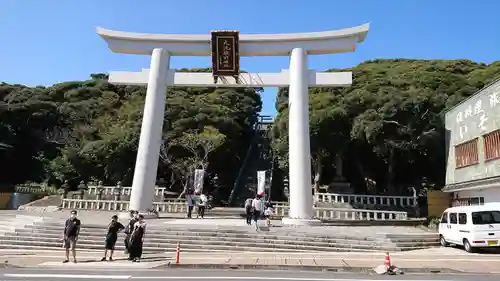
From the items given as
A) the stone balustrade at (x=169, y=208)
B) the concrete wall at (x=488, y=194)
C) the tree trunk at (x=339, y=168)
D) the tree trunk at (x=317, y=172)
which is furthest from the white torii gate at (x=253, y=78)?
the tree trunk at (x=317, y=172)

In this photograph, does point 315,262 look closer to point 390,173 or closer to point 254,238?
point 254,238

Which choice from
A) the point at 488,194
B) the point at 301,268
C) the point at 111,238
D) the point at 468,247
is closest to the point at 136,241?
the point at 111,238

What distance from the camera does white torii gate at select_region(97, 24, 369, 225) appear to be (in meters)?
18.6

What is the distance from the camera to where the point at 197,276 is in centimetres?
816

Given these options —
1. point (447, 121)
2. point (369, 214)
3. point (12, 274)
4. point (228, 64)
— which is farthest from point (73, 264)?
point (447, 121)

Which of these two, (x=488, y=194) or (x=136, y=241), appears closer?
(x=136, y=241)

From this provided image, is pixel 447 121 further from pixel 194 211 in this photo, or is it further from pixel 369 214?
pixel 194 211

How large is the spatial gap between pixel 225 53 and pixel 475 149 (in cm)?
1300

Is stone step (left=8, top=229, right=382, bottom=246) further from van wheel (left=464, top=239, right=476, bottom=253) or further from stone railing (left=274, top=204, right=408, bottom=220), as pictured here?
stone railing (left=274, top=204, right=408, bottom=220)

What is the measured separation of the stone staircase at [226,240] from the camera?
13.7 meters

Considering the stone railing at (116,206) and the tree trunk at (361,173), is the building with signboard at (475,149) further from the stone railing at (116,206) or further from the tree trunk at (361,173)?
the stone railing at (116,206)

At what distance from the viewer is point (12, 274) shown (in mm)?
8289

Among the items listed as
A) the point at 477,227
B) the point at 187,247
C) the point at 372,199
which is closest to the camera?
the point at 477,227

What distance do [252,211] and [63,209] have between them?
14605mm
